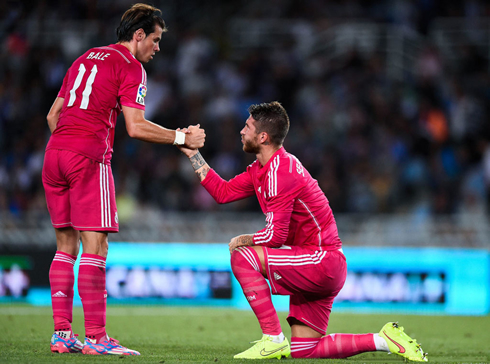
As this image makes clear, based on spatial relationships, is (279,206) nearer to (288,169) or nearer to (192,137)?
(288,169)

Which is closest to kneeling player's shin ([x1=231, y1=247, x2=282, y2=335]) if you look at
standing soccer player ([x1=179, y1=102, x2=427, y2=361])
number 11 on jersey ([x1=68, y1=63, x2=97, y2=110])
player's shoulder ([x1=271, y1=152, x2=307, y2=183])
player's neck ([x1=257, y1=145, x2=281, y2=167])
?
standing soccer player ([x1=179, y1=102, x2=427, y2=361])

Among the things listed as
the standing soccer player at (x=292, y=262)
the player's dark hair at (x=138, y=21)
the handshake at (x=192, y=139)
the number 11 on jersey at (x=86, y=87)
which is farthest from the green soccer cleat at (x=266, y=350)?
the player's dark hair at (x=138, y=21)

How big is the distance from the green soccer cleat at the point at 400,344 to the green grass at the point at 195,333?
21 centimetres

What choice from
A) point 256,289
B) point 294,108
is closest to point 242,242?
point 256,289

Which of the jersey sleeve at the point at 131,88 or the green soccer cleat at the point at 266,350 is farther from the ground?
the jersey sleeve at the point at 131,88

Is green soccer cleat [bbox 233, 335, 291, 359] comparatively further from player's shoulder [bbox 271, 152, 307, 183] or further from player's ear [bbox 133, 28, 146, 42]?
player's ear [bbox 133, 28, 146, 42]

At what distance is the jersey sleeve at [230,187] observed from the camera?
17.8ft

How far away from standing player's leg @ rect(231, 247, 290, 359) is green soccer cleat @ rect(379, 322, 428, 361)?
0.71m

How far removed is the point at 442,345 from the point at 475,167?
6.62m

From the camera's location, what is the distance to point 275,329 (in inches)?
187

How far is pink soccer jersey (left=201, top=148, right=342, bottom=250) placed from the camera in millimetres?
4863

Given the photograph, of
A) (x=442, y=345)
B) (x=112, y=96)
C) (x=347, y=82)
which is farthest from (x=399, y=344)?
(x=347, y=82)

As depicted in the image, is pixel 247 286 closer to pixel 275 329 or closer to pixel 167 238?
pixel 275 329

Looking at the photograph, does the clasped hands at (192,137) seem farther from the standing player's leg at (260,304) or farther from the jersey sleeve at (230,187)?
the standing player's leg at (260,304)
